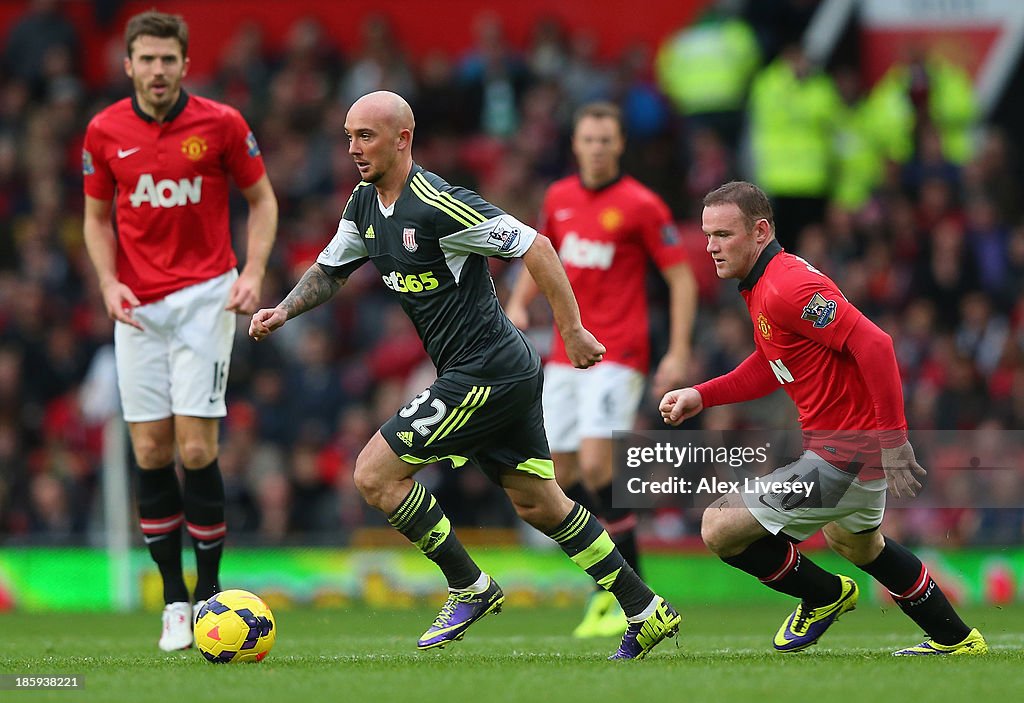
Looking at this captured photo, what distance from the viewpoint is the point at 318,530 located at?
1277cm

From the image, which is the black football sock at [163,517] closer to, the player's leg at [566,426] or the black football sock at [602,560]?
the black football sock at [602,560]

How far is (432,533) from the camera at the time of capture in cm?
691

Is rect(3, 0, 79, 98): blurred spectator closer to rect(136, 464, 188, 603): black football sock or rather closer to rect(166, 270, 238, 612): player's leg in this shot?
rect(166, 270, 238, 612): player's leg

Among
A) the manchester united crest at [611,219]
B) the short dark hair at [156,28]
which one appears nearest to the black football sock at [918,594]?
the manchester united crest at [611,219]

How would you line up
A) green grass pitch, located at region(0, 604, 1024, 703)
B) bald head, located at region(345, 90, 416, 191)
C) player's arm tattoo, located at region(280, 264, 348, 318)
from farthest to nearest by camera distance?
player's arm tattoo, located at region(280, 264, 348, 318) < bald head, located at region(345, 90, 416, 191) < green grass pitch, located at region(0, 604, 1024, 703)

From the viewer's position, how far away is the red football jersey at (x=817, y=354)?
259 inches

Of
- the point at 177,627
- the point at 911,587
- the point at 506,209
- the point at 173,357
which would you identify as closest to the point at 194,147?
the point at 173,357

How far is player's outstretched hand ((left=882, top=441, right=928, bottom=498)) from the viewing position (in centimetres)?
635

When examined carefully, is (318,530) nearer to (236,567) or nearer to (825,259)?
(236,567)

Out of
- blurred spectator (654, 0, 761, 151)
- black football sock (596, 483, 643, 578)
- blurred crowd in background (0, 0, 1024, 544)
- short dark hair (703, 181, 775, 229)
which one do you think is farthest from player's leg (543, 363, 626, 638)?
blurred spectator (654, 0, 761, 151)

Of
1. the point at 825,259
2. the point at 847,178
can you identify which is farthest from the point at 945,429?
the point at 847,178

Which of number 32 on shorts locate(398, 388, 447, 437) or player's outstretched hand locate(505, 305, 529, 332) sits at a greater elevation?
number 32 on shorts locate(398, 388, 447, 437)

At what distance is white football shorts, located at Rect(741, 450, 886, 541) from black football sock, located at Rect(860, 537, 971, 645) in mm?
287

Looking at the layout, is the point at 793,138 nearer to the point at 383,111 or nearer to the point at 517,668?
the point at 383,111
